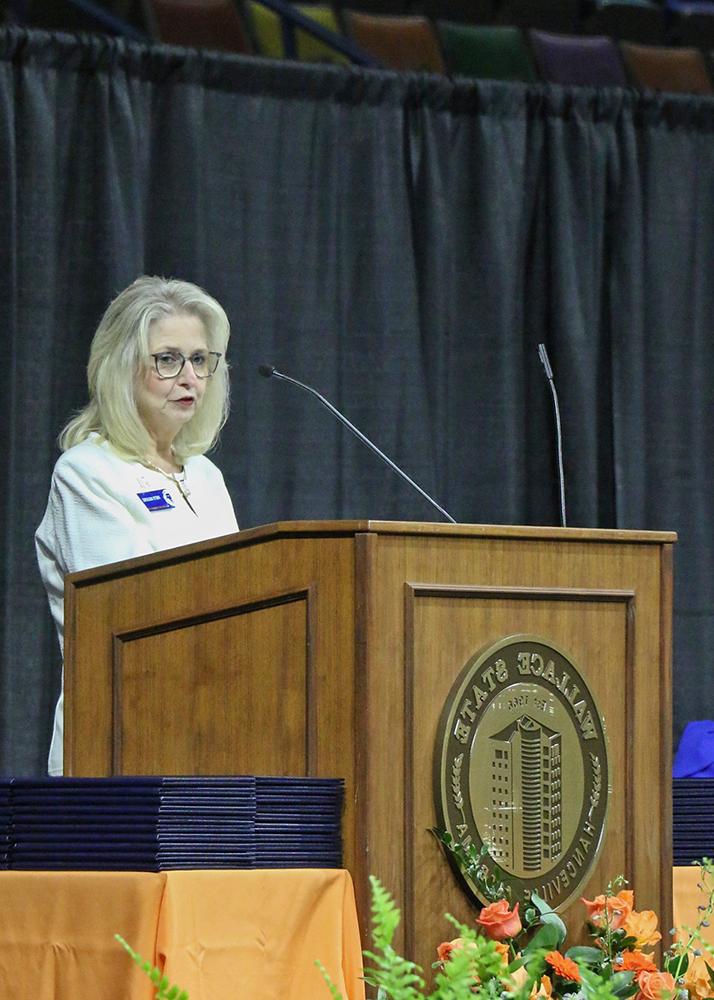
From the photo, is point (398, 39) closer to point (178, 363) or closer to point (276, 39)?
point (276, 39)

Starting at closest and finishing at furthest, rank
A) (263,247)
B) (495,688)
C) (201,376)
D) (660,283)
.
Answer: (495,688) → (201,376) → (263,247) → (660,283)

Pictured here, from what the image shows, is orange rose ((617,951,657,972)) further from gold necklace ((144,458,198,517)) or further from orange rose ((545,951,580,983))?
gold necklace ((144,458,198,517))

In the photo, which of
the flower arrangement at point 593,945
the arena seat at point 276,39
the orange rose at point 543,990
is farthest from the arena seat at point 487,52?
the orange rose at point 543,990

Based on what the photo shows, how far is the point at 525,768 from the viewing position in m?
2.17

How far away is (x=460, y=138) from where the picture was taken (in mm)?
5102

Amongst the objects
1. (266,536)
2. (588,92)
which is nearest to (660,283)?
(588,92)

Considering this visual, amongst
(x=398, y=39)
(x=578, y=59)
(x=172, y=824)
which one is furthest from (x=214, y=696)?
(x=578, y=59)

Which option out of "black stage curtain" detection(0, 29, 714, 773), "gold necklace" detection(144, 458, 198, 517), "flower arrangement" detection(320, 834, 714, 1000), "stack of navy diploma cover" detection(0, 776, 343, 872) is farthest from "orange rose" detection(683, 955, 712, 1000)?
"black stage curtain" detection(0, 29, 714, 773)

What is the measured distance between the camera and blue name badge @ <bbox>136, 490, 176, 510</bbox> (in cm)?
287

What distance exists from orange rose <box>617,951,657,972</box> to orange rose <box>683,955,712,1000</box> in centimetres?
5

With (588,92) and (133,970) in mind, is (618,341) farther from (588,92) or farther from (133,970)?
(133,970)

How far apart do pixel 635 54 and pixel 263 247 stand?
1.46 metres

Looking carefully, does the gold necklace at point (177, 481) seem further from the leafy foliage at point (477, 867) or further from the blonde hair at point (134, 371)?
the leafy foliage at point (477, 867)

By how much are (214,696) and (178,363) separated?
0.97m
